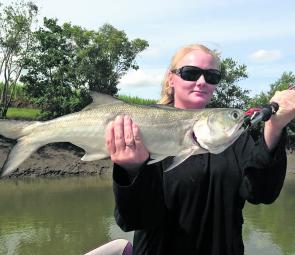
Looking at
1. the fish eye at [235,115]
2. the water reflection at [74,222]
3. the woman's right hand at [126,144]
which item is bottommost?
the water reflection at [74,222]

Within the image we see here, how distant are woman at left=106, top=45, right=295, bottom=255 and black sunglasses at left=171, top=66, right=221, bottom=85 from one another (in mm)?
502

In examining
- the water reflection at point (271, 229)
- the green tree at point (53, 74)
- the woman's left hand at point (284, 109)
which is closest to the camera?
the woman's left hand at point (284, 109)

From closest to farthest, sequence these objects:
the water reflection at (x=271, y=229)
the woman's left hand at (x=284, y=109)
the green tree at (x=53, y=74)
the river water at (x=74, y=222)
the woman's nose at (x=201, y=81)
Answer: the woman's left hand at (x=284, y=109) < the woman's nose at (x=201, y=81) < the water reflection at (x=271, y=229) < the river water at (x=74, y=222) < the green tree at (x=53, y=74)

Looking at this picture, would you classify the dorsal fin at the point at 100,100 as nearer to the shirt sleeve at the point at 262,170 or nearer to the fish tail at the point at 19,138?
the fish tail at the point at 19,138

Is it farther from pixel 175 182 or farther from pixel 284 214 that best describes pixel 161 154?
pixel 284 214

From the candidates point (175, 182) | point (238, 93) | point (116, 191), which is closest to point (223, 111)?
point (175, 182)

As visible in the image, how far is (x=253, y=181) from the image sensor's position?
3.13 metres

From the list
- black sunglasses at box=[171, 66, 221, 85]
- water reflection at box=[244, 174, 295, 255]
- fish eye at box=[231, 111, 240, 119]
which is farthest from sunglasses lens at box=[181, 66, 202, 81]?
water reflection at box=[244, 174, 295, 255]

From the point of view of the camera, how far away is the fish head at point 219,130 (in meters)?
3.05

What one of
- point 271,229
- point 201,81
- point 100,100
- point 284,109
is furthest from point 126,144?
point 271,229

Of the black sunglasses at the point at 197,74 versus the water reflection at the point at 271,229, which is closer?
the black sunglasses at the point at 197,74

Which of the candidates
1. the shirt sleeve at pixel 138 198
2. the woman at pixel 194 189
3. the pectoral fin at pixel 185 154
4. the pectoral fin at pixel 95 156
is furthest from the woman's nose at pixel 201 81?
the pectoral fin at pixel 95 156

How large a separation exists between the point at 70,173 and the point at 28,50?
10428mm

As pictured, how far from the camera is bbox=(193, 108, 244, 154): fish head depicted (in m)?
3.05
